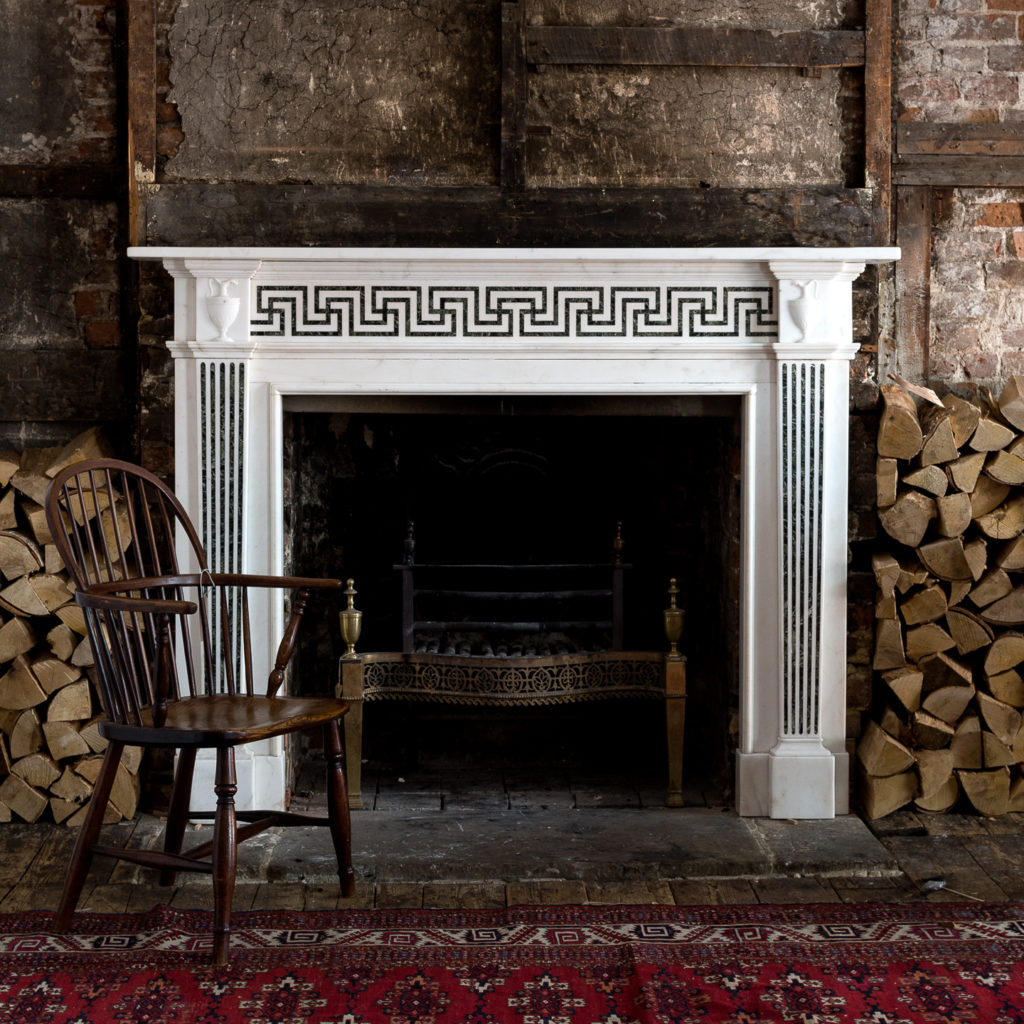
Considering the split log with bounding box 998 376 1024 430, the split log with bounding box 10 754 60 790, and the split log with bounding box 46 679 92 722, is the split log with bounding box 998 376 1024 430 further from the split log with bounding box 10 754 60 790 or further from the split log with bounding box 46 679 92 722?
the split log with bounding box 10 754 60 790

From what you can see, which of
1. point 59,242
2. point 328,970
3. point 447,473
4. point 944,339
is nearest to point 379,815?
point 328,970

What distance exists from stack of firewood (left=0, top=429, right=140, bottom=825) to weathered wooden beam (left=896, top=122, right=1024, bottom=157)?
253 centimetres

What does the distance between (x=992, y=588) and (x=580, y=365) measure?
4.29 feet

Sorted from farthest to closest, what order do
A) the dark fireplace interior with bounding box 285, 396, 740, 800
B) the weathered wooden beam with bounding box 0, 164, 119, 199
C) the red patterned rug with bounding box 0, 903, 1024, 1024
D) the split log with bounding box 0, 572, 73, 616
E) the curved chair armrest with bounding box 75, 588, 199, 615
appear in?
the dark fireplace interior with bounding box 285, 396, 740, 800 → the weathered wooden beam with bounding box 0, 164, 119, 199 → the split log with bounding box 0, 572, 73, 616 → the curved chair armrest with bounding box 75, 588, 199, 615 → the red patterned rug with bounding box 0, 903, 1024, 1024

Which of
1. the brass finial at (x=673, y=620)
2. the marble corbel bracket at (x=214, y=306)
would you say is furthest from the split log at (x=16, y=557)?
the brass finial at (x=673, y=620)

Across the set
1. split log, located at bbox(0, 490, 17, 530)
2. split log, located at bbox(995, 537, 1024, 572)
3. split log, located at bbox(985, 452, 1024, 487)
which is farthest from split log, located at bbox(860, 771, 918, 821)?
split log, located at bbox(0, 490, 17, 530)

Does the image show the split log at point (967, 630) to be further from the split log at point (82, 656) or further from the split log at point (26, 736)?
the split log at point (26, 736)

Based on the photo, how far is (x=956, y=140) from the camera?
335 centimetres

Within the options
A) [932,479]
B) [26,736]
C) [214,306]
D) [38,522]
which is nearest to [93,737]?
[26,736]

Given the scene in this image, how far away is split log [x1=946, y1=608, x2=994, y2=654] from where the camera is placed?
3.20 m

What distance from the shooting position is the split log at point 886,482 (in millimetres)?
3201

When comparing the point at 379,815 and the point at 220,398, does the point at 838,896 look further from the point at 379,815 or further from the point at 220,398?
the point at 220,398

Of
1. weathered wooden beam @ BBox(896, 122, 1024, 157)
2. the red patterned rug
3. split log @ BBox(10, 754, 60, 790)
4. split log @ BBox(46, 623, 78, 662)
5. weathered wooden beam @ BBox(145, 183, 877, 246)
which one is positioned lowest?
the red patterned rug

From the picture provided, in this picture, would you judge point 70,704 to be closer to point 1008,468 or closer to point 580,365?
point 580,365
